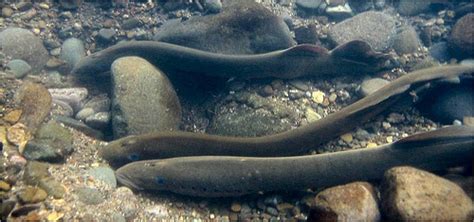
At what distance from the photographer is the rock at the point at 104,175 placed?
3982 mm

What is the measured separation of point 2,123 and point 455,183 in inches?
207

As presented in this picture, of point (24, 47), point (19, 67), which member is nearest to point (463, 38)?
point (19, 67)

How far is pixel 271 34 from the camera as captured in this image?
5816 millimetres

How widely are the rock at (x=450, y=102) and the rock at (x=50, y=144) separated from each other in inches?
193

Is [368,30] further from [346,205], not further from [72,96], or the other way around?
[72,96]

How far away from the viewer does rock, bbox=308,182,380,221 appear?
128 inches

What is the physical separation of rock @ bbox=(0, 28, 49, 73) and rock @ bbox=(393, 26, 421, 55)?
6295 millimetres

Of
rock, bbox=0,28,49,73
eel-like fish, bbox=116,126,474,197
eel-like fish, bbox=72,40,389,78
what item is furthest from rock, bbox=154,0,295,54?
eel-like fish, bbox=116,126,474,197

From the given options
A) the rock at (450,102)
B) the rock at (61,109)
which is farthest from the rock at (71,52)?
the rock at (450,102)

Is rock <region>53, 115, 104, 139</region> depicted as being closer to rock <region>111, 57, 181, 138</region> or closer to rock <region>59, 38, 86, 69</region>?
rock <region>111, 57, 181, 138</region>

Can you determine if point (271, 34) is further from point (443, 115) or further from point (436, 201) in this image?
point (436, 201)

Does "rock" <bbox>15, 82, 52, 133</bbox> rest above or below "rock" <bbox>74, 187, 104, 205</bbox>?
above

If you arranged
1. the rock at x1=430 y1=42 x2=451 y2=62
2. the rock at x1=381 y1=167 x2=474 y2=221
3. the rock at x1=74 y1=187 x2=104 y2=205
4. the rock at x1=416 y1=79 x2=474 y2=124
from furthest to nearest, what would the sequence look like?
the rock at x1=430 y1=42 x2=451 y2=62, the rock at x1=416 y1=79 x2=474 y2=124, the rock at x1=74 y1=187 x2=104 y2=205, the rock at x1=381 y1=167 x2=474 y2=221

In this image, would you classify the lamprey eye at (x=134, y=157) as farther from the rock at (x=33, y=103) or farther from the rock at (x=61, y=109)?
the rock at (x=61, y=109)
